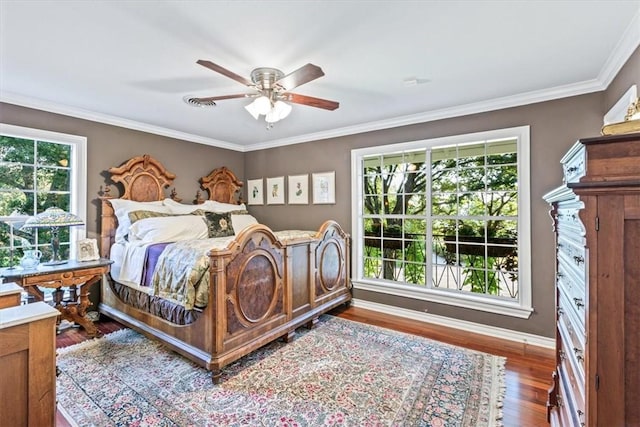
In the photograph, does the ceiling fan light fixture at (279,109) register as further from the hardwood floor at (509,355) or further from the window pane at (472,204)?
the hardwood floor at (509,355)

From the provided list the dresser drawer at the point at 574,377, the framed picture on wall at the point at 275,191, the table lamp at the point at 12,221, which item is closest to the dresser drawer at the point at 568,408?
the dresser drawer at the point at 574,377

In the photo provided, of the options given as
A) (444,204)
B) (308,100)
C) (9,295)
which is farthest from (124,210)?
(444,204)

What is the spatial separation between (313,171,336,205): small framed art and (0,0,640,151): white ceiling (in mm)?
1171

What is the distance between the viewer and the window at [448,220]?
3072 mm

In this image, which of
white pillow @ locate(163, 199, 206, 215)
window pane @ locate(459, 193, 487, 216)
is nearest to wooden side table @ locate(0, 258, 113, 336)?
white pillow @ locate(163, 199, 206, 215)

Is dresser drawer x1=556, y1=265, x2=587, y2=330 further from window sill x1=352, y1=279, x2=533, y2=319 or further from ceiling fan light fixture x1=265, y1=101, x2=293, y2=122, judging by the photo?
ceiling fan light fixture x1=265, y1=101, x2=293, y2=122

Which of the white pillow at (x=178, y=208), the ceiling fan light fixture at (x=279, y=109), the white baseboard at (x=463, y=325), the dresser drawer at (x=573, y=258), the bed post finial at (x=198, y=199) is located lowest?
the white baseboard at (x=463, y=325)

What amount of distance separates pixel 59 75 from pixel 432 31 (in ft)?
9.52

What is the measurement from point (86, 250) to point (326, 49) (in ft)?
10.3

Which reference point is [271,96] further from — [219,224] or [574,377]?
[574,377]

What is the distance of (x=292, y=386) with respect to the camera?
7.18 ft

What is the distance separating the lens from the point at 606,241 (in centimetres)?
92

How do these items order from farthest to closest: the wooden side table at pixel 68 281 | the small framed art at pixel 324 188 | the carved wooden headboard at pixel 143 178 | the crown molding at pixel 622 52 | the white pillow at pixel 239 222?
the small framed art at pixel 324 188 < the white pillow at pixel 239 222 < the carved wooden headboard at pixel 143 178 < the wooden side table at pixel 68 281 < the crown molding at pixel 622 52

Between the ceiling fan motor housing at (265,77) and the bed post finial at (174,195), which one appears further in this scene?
the bed post finial at (174,195)
